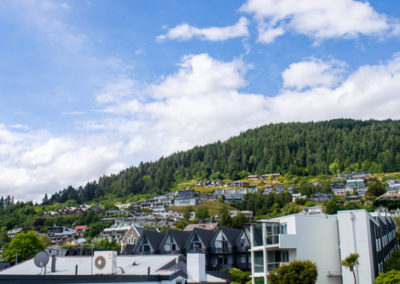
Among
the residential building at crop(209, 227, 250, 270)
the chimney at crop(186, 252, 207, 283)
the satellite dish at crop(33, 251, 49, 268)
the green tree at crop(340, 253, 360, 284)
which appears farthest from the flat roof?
the residential building at crop(209, 227, 250, 270)

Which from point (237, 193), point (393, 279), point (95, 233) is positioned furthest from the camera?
point (237, 193)

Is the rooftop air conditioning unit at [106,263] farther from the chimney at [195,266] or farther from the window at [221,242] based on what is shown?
the window at [221,242]

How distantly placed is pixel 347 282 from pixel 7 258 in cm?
6432

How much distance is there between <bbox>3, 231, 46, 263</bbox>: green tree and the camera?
272 feet

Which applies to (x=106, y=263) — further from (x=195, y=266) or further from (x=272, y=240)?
(x=272, y=240)

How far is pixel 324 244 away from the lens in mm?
46156

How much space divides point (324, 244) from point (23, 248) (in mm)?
61208

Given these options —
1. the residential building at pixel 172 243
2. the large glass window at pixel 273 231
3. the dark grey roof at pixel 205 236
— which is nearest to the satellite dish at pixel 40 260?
the large glass window at pixel 273 231

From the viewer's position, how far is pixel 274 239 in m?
47.3

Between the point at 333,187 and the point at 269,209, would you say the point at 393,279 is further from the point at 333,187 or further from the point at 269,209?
the point at 333,187

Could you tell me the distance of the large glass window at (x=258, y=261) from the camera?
49094mm

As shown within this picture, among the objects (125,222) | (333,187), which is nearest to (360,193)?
(333,187)

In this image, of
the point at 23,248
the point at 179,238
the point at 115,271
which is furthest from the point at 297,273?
the point at 23,248


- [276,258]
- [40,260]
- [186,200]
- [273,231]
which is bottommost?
[276,258]
